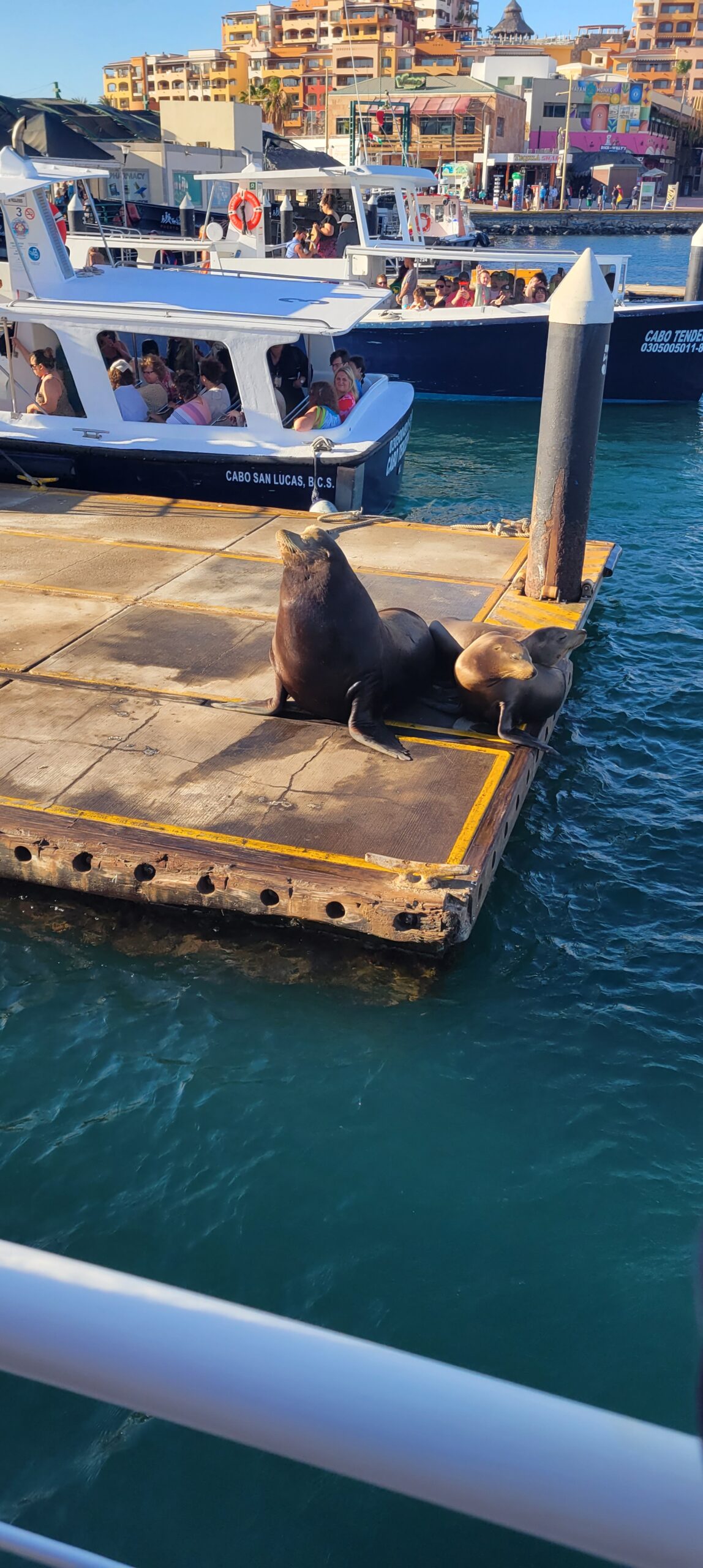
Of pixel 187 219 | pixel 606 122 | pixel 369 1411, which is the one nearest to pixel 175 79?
pixel 606 122

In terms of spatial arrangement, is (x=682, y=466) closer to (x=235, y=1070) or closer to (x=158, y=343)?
(x=158, y=343)

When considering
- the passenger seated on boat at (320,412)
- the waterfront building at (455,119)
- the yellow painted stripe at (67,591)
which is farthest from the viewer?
the waterfront building at (455,119)

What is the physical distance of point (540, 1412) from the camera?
2.71 ft

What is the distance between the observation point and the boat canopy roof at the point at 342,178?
22.0 metres

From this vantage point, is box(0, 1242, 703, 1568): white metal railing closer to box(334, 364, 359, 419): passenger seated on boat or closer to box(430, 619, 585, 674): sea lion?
box(430, 619, 585, 674): sea lion

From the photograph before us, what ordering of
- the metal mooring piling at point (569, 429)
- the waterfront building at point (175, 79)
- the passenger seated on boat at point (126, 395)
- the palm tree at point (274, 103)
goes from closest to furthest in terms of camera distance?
the metal mooring piling at point (569, 429), the passenger seated on boat at point (126, 395), the palm tree at point (274, 103), the waterfront building at point (175, 79)

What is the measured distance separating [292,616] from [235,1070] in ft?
9.95

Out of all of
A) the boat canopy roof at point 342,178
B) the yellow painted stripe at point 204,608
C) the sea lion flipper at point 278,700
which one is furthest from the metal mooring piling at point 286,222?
the sea lion flipper at point 278,700

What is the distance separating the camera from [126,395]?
41.2 feet

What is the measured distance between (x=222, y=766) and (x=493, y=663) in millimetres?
1938

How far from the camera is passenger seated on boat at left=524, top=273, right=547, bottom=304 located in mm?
21266

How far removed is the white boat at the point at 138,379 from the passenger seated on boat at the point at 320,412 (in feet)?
0.39

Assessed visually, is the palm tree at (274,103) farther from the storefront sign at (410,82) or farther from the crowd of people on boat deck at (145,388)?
the crowd of people on boat deck at (145,388)

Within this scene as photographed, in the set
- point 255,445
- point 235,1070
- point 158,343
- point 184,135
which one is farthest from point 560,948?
point 184,135
